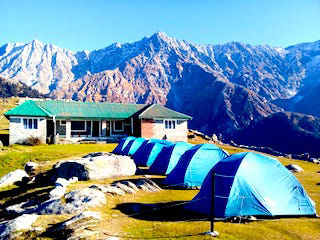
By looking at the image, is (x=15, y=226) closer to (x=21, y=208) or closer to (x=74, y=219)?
(x=74, y=219)

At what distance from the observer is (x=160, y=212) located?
1275cm

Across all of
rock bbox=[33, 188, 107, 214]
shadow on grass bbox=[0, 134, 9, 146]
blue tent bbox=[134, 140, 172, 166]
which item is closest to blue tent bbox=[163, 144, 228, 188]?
rock bbox=[33, 188, 107, 214]

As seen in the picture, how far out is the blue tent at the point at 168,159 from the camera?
72.4 ft

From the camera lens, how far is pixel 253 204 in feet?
38.7

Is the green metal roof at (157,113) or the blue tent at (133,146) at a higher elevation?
the green metal roof at (157,113)

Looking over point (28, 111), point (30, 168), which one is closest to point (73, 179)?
point (30, 168)

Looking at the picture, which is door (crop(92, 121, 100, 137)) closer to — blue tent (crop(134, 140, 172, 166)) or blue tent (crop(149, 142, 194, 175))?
blue tent (crop(134, 140, 172, 166))

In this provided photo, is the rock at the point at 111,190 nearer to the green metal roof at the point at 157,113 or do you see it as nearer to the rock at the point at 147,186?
the rock at the point at 147,186

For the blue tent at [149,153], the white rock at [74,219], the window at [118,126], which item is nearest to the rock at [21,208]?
the white rock at [74,219]

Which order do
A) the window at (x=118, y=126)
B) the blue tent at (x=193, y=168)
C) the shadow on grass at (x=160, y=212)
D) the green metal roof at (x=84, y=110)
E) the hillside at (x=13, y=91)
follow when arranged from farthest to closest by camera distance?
1. the hillside at (x=13, y=91)
2. the window at (x=118, y=126)
3. the green metal roof at (x=84, y=110)
4. the blue tent at (x=193, y=168)
5. the shadow on grass at (x=160, y=212)

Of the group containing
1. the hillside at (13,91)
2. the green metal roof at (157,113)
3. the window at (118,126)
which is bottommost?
the window at (118,126)

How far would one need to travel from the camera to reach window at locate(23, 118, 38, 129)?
4161cm

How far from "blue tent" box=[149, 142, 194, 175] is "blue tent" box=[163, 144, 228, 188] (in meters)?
3.67

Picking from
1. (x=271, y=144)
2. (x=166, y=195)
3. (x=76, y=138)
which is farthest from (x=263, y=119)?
(x=166, y=195)
